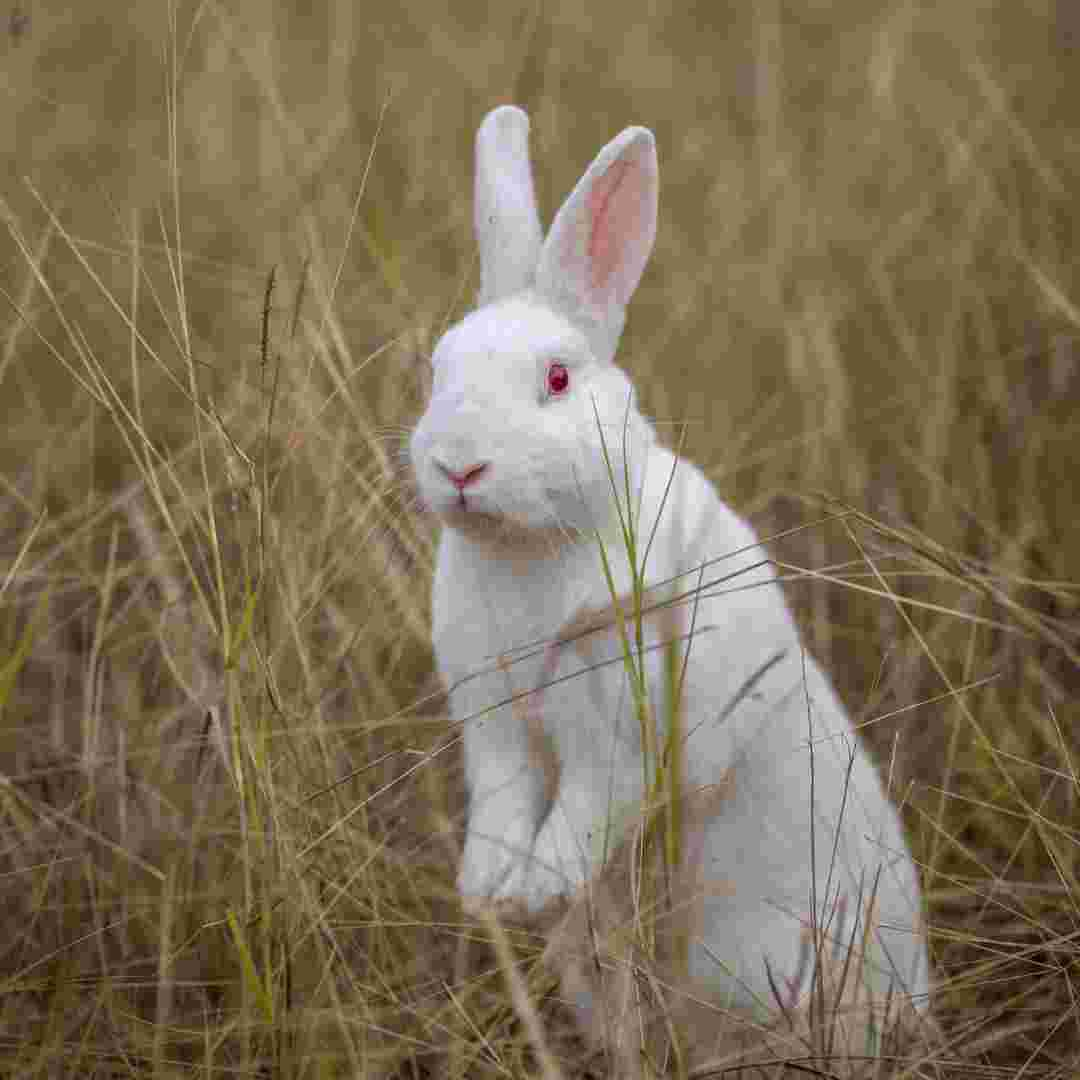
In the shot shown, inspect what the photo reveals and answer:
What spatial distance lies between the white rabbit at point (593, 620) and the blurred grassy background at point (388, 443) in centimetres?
16

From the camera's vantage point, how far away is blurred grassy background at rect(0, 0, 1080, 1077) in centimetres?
225

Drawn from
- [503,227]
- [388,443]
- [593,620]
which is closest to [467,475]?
[593,620]

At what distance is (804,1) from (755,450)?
7.82 feet

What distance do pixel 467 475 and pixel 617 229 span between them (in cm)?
53

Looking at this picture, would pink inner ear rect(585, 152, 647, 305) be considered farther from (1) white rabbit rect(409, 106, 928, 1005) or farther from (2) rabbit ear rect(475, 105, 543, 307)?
(2) rabbit ear rect(475, 105, 543, 307)

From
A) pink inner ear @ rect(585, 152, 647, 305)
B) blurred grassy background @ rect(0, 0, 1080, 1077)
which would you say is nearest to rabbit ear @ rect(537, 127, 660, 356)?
pink inner ear @ rect(585, 152, 647, 305)

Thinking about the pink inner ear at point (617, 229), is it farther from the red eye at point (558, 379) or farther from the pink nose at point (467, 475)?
the pink nose at point (467, 475)

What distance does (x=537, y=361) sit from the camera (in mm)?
2215

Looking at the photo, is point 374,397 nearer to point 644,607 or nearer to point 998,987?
point 644,607

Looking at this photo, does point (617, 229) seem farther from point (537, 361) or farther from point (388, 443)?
point (388, 443)

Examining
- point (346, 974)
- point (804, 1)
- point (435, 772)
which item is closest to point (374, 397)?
point (435, 772)

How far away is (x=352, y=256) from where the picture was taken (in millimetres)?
4152

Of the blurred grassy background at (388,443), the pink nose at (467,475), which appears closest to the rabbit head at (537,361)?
the pink nose at (467,475)

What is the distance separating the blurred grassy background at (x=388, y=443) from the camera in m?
2.25
